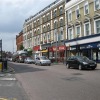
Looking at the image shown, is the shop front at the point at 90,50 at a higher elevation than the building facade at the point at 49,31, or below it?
below

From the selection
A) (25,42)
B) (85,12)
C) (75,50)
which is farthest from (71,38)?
(25,42)

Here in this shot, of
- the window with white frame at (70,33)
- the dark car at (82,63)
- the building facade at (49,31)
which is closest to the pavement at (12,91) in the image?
the dark car at (82,63)

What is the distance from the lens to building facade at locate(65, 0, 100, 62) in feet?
141

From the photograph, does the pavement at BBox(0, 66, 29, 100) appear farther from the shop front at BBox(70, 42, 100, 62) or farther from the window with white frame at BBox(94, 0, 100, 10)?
the window with white frame at BBox(94, 0, 100, 10)

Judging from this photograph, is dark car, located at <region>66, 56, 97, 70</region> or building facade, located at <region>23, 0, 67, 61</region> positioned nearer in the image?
dark car, located at <region>66, 56, 97, 70</region>

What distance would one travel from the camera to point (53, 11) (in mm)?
63312

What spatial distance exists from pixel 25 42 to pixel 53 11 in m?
28.5

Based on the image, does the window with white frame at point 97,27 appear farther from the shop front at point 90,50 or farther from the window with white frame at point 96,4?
the window with white frame at point 96,4

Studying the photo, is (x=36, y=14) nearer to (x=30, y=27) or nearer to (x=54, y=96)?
(x=30, y=27)

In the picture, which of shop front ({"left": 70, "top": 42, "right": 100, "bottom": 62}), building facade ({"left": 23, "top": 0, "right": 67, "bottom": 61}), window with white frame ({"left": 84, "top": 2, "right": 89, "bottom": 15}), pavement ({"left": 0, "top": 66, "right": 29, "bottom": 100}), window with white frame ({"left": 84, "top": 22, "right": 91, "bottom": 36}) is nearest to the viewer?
pavement ({"left": 0, "top": 66, "right": 29, "bottom": 100})

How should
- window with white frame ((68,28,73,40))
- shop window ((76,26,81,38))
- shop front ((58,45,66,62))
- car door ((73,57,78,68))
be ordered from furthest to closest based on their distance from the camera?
shop front ((58,45,66,62))
window with white frame ((68,28,73,40))
shop window ((76,26,81,38))
car door ((73,57,78,68))

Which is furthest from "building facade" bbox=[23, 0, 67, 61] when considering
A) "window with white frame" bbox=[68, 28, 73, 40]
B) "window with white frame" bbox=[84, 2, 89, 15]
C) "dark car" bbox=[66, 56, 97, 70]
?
"dark car" bbox=[66, 56, 97, 70]

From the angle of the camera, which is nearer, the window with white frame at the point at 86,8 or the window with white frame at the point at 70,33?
the window with white frame at the point at 86,8

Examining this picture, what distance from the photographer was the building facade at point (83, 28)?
4300 cm
